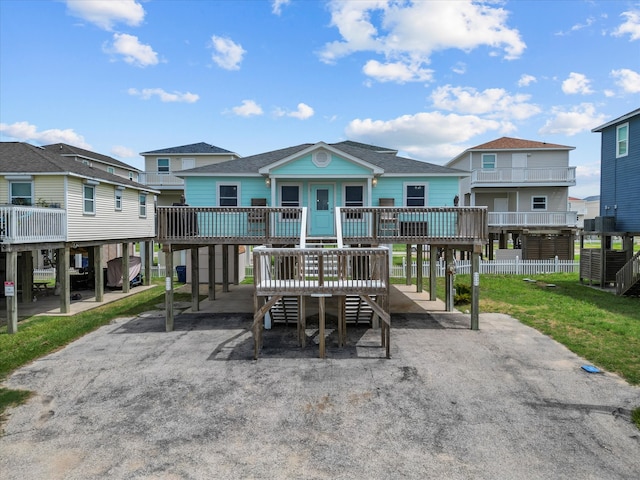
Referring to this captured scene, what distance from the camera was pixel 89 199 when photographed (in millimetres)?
19062

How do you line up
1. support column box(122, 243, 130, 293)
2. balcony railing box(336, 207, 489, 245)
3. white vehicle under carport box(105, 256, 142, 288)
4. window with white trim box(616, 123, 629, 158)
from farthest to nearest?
white vehicle under carport box(105, 256, 142, 288) < support column box(122, 243, 130, 293) < window with white trim box(616, 123, 629, 158) < balcony railing box(336, 207, 489, 245)

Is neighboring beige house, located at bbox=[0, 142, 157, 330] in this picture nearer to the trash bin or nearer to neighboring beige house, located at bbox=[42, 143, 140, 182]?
the trash bin

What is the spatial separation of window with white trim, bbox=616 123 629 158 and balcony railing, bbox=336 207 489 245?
12.9 meters

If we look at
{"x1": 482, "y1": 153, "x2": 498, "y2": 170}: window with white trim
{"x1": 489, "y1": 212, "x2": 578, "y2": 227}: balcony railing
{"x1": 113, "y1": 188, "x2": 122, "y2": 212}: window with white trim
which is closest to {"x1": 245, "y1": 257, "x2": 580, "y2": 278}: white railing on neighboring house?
{"x1": 489, "y1": 212, "x2": 578, "y2": 227}: balcony railing

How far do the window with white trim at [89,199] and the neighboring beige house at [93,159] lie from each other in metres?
15.0

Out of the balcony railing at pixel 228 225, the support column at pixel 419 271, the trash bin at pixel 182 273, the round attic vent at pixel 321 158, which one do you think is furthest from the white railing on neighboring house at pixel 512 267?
the balcony railing at pixel 228 225

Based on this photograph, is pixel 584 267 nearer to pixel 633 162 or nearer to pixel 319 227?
pixel 633 162

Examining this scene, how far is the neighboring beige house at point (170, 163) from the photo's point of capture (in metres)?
34.7

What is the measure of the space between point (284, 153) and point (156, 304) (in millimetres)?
8956

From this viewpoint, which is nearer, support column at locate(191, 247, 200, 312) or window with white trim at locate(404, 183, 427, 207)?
support column at locate(191, 247, 200, 312)

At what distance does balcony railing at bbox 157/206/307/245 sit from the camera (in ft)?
47.4

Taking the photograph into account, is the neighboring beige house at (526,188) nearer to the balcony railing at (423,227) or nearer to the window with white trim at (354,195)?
the window with white trim at (354,195)

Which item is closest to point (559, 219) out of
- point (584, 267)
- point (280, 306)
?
point (584, 267)

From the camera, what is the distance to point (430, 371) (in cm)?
995
